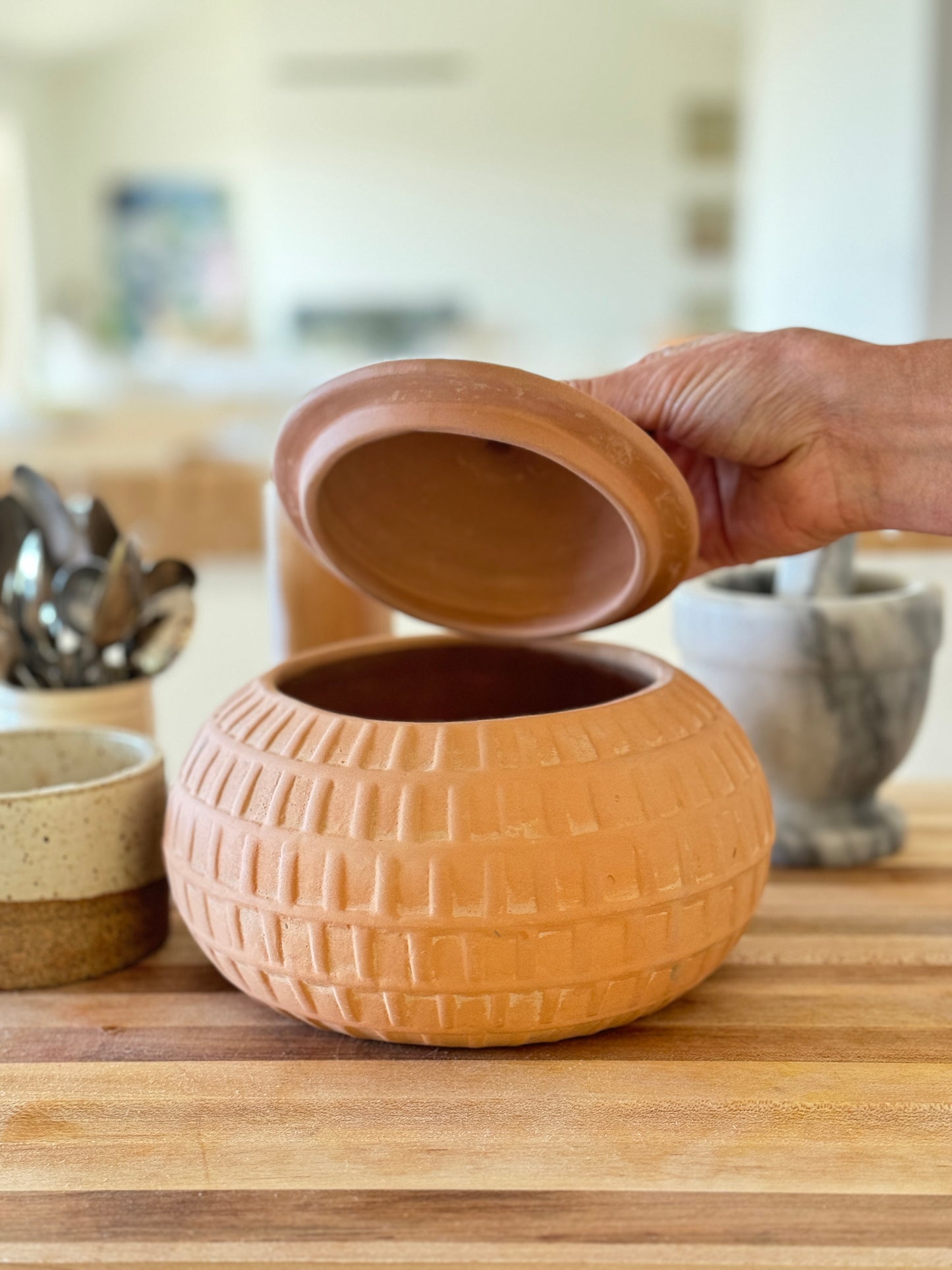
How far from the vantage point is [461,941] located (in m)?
0.50

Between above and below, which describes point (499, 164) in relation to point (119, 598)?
above

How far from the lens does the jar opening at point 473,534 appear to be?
0.65 meters

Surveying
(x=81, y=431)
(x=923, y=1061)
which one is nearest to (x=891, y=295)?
(x=81, y=431)

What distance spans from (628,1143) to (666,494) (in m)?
0.27

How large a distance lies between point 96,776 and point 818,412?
0.45m

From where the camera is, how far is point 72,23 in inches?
332

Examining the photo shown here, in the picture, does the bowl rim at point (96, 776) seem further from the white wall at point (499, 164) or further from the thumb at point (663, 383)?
the white wall at point (499, 164)

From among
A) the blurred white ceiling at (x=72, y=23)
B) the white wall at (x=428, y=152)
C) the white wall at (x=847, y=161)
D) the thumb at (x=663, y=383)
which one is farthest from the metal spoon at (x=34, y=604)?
the white wall at (x=428, y=152)

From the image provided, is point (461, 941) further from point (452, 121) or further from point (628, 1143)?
point (452, 121)

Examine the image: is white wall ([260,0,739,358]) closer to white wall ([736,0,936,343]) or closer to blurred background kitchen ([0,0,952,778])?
blurred background kitchen ([0,0,952,778])

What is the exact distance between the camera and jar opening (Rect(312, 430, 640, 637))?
0.65 meters

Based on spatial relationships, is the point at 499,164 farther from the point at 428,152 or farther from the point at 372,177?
the point at 372,177

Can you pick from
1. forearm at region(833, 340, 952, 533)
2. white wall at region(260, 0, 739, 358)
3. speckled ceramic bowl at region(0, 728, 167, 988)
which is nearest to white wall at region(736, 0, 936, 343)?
white wall at region(260, 0, 739, 358)

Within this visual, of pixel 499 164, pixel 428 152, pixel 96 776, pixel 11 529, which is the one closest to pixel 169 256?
pixel 428 152
